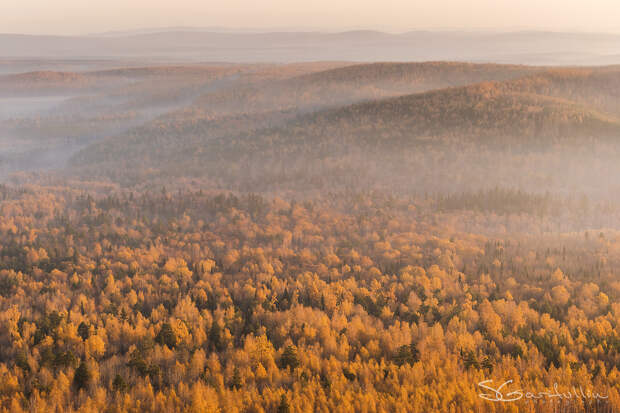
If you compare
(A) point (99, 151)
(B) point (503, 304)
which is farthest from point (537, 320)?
(A) point (99, 151)

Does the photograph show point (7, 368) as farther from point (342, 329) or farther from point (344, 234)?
point (344, 234)

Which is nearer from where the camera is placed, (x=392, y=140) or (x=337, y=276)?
(x=337, y=276)

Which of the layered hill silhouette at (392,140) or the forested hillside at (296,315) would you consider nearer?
the forested hillside at (296,315)

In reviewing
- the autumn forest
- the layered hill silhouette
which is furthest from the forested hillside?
the layered hill silhouette

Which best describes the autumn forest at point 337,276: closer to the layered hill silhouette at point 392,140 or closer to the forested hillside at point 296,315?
the forested hillside at point 296,315

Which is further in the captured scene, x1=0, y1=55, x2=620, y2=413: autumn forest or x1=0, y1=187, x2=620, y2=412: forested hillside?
x1=0, y1=55, x2=620, y2=413: autumn forest
